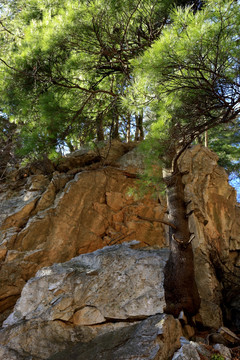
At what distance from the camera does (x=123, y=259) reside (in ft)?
15.3

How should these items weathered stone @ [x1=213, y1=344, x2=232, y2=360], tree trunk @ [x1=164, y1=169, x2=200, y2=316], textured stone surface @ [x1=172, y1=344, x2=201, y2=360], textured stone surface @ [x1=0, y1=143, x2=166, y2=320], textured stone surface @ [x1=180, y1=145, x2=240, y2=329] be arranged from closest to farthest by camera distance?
textured stone surface @ [x1=172, y1=344, x2=201, y2=360], weathered stone @ [x1=213, y1=344, x2=232, y2=360], tree trunk @ [x1=164, y1=169, x2=200, y2=316], textured stone surface @ [x1=180, y1=145, x2=240, y2=329], textured stone surface @ [x1=0, y1=143, x2=166, y2=320]

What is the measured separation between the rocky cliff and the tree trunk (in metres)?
0.17

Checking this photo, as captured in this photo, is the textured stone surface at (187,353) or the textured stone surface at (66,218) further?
the textured stone surface at (66,218)

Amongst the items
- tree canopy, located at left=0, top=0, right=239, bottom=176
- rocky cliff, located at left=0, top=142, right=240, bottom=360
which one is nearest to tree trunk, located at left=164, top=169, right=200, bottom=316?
rocky cliff, located at left=0, top=142, right=240, bottom=360

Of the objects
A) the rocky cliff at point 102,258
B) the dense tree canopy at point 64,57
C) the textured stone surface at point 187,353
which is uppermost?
the dense tree canopy at point 64,57

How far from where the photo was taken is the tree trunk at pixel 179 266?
3.79 metres

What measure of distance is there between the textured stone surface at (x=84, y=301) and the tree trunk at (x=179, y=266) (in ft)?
0.63

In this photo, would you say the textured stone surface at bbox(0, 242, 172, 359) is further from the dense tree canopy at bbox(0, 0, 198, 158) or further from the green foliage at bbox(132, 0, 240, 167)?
the green foliage at bbox(132, 0, 240, 167)

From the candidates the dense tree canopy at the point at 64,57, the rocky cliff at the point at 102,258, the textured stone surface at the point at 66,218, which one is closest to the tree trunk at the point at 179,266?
the rocky cliff at the point at 102,258

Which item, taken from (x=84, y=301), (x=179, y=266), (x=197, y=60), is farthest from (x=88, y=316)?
(x=197, y=60)

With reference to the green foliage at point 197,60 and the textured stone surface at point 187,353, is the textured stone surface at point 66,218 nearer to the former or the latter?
the textured stone surface at point 187,353

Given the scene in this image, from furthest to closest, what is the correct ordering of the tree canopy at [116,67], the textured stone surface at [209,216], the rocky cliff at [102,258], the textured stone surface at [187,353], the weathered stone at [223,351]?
the textured stone surface at [209,216] < the rocky cliff at [102,258] < the weathered stone at [223,351] < the tree canopy at [116,67] < the textured stone surface at [187,353]

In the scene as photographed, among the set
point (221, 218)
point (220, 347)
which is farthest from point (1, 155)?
point (220, 347)

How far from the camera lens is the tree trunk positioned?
3.79 m
